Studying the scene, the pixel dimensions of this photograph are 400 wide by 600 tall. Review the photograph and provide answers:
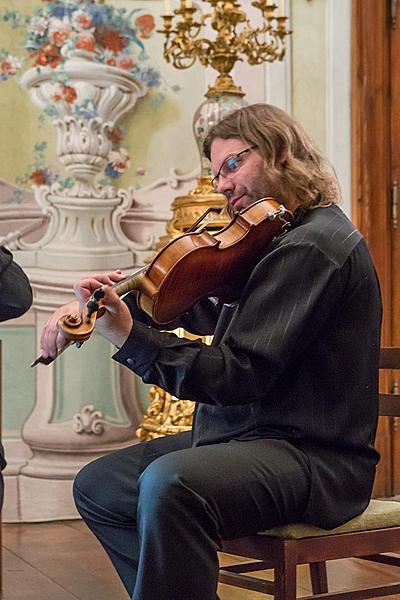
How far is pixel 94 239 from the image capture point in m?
4.10

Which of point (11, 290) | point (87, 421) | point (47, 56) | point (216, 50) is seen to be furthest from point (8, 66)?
point (11, 290)

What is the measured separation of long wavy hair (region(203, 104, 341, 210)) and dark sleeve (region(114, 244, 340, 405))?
0.69 ft

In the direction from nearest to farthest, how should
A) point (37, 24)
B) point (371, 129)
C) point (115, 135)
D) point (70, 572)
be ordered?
1. point (70, 572)
2. point (37, 24)
3. point (115, 135)
4. point (371, 129)

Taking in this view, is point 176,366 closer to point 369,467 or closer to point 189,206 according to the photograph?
point 369,467

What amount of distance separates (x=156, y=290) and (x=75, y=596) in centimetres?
A: 135

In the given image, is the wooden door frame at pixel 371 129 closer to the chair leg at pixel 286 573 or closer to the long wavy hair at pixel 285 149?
the long wavy hair at pixel 285 149

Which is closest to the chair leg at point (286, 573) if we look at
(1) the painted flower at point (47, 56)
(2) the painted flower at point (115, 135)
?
(2) the painted flower at point (115, 135)

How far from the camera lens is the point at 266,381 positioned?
75.9 inches

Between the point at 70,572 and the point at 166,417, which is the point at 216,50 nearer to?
the point at 166,417

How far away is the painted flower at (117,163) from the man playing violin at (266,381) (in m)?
2.03

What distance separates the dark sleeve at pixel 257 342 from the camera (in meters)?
1.91

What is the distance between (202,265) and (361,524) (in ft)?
1.88

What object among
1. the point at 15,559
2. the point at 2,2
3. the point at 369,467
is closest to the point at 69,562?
the point at 15,559

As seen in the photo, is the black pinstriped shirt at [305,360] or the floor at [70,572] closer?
the black pinstriped shirt at [305,360]
